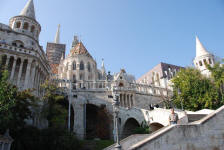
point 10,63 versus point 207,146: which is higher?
point 10,63

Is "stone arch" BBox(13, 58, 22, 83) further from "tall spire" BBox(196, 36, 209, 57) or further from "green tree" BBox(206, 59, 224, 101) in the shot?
"tall spire" BBox(196, 36, 209, 57)

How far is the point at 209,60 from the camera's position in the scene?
163ft

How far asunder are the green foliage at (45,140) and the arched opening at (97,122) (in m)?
10.2

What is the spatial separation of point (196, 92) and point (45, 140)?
85.6ft

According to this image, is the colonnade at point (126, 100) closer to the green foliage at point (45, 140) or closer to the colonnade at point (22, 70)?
the colonnade at point (22, 70)

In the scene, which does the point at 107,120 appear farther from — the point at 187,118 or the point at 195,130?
the point at 195,130

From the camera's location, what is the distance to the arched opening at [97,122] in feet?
101

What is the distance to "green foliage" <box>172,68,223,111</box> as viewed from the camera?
31.9 m

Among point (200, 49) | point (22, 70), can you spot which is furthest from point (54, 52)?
point (200, 49)

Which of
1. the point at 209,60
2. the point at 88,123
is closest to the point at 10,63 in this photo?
the point at 88,123

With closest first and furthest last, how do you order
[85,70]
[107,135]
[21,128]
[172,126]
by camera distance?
[172,126] < [21,128] < [107,135] < [85,70]

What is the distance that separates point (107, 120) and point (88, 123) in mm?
4133

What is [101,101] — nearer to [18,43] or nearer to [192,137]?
[18,43]

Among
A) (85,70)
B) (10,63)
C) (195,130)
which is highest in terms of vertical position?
(85,70)
